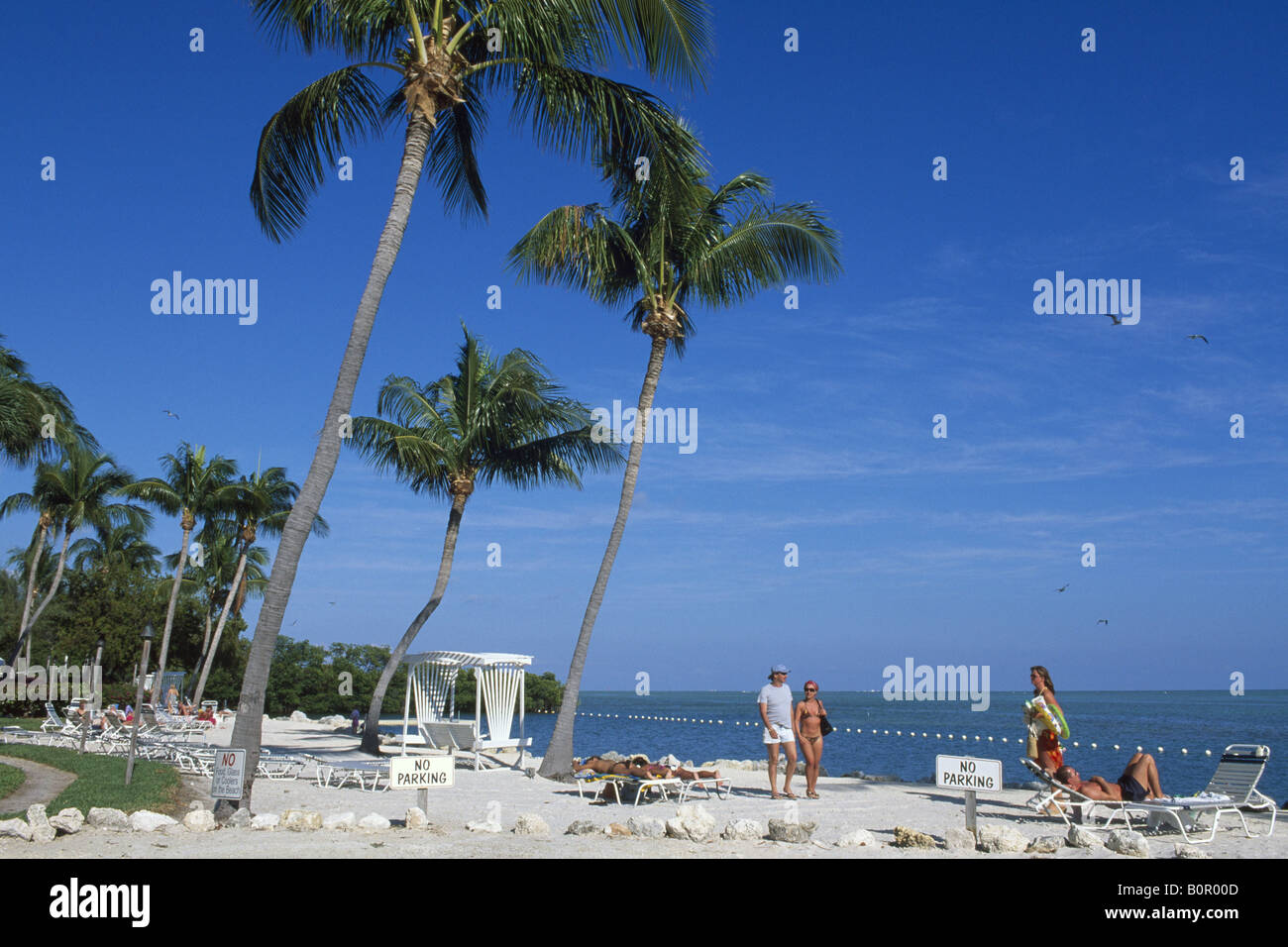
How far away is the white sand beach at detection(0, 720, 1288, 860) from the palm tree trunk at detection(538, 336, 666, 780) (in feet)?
1.81

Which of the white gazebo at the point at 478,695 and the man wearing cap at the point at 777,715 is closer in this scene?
the man wearing cap at the point at 777,715

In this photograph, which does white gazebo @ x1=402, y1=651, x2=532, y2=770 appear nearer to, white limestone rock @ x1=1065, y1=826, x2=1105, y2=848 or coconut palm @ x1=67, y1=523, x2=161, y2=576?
white limestone rock @ x1=1065, y1=826, x2=1105, y2=848

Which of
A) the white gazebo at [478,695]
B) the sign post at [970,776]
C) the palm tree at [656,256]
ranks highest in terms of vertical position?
the palm tree at [656,256]

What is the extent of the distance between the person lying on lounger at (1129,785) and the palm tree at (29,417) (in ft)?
61.9

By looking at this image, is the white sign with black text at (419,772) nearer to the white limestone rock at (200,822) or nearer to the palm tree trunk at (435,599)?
the white limestone rock at (200,822)

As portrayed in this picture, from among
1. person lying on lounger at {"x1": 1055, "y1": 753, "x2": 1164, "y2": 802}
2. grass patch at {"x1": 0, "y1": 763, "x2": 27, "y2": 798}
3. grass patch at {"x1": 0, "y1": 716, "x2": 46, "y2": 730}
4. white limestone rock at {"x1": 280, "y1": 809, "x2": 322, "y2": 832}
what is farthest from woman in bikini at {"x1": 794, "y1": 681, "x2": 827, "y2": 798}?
grass patch at {"x1": 0, "y1": 716, "x2": 46, "y2": 730}

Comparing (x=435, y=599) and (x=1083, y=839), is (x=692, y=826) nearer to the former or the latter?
(x=1083, y=839)

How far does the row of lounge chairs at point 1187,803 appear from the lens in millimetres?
9695

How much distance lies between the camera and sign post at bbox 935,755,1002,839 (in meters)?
8.94

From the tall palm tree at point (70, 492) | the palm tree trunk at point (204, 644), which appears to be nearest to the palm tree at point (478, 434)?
the tall palm tree at point (70, 492)

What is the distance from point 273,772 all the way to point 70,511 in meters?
23.7

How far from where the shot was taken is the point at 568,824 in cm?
1030
